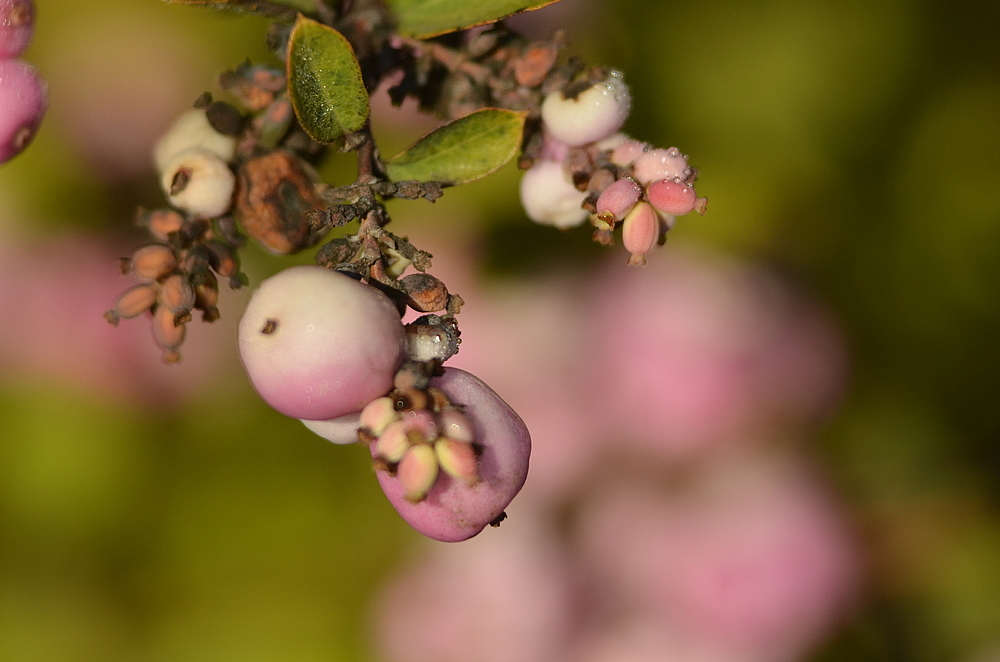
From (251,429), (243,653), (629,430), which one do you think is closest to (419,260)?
(629,430)

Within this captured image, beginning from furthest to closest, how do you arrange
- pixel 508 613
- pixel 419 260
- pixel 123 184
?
pixel 123 184 → pixel 508 613 → pixel 419 260

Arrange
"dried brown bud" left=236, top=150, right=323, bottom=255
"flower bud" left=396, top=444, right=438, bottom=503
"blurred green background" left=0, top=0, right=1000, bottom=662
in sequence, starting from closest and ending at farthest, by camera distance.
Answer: "flower bud" left=396, top=444, right=438, bottom=503
"dried brown bud" left=236, top=150, right=323, bottom=255
"blurred green background" left=0, top=0, right=1000, bottom=662

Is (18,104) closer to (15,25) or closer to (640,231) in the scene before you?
(15,25)

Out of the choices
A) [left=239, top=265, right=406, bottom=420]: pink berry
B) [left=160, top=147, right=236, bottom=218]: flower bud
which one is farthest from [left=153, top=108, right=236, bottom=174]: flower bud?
[left=239, top=265, right=406, bottom=420]: pink berry

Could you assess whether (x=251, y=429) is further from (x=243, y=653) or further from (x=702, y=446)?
(x=702, y=446)

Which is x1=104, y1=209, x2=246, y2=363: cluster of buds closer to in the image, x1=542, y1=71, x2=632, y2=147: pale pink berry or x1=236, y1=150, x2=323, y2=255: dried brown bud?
x1=236, y1=150, x2=323, y2=255: dried brown bud

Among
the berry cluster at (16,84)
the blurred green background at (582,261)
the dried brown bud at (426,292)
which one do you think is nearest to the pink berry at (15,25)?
the berry cluster at (16,84)
